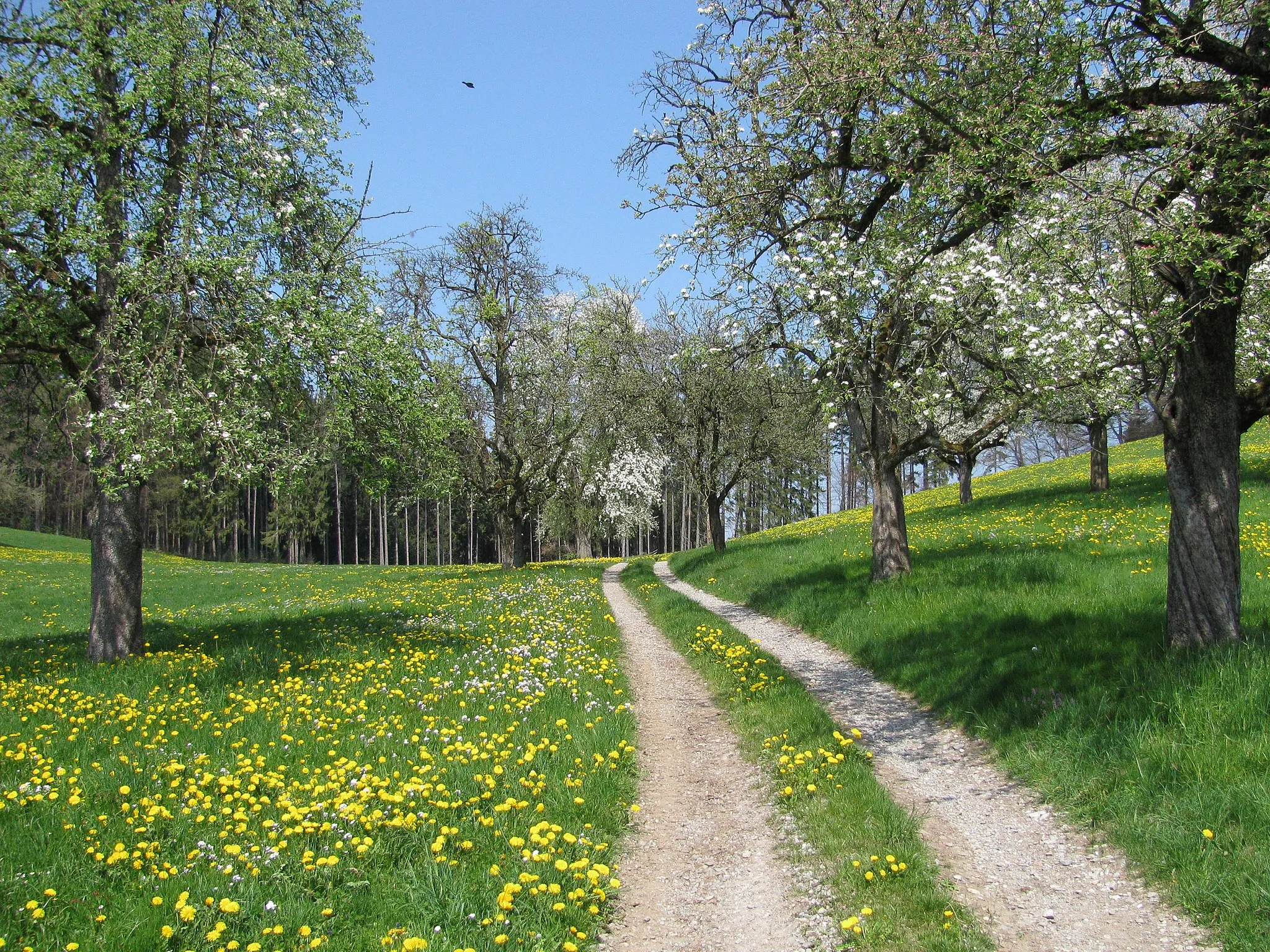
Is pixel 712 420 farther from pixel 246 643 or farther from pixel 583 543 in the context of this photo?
pixel 583 543

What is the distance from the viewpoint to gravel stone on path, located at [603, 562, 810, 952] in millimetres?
4652

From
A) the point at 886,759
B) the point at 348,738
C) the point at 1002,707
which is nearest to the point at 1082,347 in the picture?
the point at 1002,707

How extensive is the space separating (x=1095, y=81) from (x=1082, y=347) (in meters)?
3.12

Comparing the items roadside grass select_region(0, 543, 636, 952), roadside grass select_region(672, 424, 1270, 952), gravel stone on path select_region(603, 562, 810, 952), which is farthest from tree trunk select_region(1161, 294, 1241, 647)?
roadside grass select_region(0, 543, 636, 952)

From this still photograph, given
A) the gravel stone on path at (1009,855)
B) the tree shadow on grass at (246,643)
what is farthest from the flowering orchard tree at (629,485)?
the gravel stone on path at (1009,855)

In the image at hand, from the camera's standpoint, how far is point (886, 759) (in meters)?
7.45

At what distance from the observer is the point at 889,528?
15.3 m

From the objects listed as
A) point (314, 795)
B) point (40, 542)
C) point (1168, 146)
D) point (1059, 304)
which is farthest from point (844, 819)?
point (40, 542)

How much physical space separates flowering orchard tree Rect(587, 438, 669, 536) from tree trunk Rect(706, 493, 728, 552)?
16.7 feet

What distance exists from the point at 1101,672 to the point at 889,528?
753 cm

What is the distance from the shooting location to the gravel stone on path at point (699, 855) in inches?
183

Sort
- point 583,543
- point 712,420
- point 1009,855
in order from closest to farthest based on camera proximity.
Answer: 1. point 1009,855
2. point 712,420
3. point 583,543

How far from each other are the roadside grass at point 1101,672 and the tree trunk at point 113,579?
1138 centimetres

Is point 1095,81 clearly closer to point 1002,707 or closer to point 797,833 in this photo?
point 1002,707
